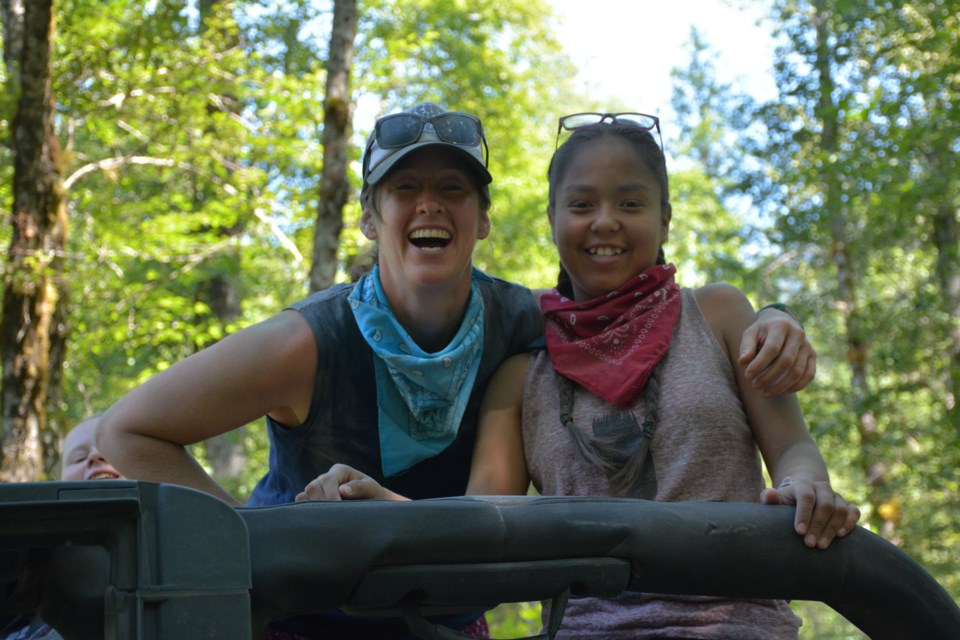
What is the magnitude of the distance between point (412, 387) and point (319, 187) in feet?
21.5

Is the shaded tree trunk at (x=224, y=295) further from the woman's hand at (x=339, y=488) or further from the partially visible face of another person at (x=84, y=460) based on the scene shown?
the woman's hand at (x=339, y=488)

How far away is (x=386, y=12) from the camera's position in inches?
740

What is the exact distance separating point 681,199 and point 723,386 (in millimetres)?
23320

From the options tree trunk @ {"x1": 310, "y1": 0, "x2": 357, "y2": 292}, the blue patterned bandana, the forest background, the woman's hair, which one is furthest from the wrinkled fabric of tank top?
tree trunk @ {"x1": 310, "y1": 0, "x2": 357, "y2": 292}

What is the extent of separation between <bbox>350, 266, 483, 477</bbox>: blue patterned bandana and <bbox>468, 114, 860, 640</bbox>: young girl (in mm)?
111

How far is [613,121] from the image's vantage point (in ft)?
9.55

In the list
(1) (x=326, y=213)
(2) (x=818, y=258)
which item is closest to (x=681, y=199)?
(2) (x=818, y=258)

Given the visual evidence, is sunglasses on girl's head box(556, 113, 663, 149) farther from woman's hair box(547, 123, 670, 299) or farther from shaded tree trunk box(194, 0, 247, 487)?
shaded tree trunk box(194, 0, 247, 487)

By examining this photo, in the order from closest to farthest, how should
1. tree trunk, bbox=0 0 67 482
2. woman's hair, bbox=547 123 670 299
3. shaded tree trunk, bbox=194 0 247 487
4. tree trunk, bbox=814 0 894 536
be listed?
woman's hair, bbox=547 123 670 299 < tree trunk, bbox=0 0 67 482 < tree trunk, bbox=814 0 894 536 < shaded tree trunk, bbox=194 0 247 487

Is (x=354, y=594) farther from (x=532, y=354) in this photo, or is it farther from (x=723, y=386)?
(x=532, y=354)

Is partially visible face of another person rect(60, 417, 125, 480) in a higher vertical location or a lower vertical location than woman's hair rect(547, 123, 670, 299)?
lower

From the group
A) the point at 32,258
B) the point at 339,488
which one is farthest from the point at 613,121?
the point at 32,258

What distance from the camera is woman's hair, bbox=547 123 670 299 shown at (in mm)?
2859

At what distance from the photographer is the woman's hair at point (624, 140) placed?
2859 mm
